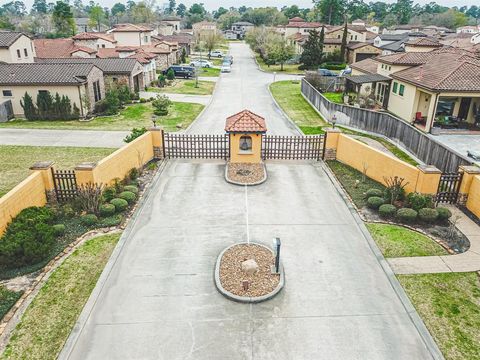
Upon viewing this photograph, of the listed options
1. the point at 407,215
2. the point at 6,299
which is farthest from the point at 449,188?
the point at 6,299

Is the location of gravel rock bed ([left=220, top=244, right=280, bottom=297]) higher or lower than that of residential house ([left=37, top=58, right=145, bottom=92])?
lower

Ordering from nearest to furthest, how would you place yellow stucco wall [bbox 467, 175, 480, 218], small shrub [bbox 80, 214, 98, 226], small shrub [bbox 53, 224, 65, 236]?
small shrub [bbox 53, 224, 65, 236] → small shrub [bbox 80, 214, 98, 226] → yellow stucco wall [bbox 467, 175, 480, 218]

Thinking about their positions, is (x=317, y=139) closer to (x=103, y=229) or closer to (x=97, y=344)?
(x=103, y=229)

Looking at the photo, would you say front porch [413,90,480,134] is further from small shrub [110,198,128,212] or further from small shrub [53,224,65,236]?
small shrub [53,224,65,236]

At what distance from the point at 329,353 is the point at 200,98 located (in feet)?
111

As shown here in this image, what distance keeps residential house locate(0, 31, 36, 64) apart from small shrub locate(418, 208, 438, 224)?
122ft

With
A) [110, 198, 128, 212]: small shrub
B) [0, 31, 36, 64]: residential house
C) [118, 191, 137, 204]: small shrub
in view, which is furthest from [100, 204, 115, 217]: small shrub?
[0, 31, 36, 64]: residential house

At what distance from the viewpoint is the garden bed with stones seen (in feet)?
60.4

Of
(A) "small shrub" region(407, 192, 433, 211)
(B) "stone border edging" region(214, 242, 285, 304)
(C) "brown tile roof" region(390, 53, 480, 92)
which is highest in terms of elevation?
(C) "brown tile roof" region(390, 53, 480, 92)

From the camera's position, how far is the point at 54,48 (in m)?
50.5

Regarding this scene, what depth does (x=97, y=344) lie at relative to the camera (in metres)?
9.22

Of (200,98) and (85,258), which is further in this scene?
(200,98)

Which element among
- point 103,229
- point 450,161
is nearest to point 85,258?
point 103,229

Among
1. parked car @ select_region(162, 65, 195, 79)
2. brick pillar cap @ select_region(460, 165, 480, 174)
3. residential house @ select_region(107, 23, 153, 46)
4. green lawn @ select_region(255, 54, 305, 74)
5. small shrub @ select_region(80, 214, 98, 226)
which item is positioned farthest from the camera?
green lawn @ select_region(255, 54, 305, 74)
